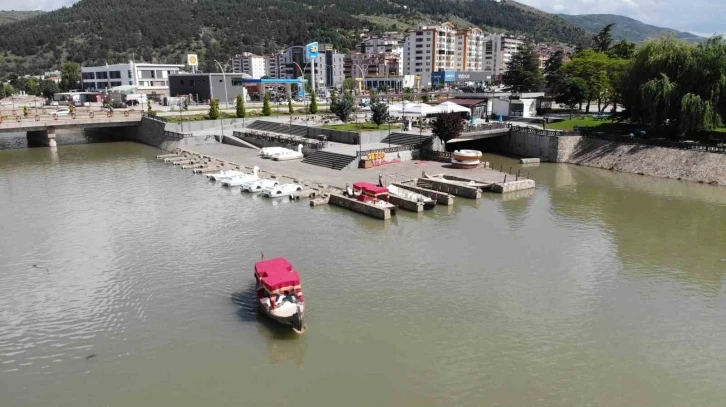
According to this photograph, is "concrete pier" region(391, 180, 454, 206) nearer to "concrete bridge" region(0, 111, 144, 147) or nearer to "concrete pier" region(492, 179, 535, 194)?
"concrete pier" region(492, 179, 535, 194)

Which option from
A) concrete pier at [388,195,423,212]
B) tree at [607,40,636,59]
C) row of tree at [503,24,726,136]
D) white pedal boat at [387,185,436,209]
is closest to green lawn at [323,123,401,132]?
white pedal boat at [387,185,436,209]

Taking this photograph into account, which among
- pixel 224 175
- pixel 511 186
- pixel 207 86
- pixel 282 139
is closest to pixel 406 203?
pixel 511 186

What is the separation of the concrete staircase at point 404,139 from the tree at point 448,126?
3.65 feet

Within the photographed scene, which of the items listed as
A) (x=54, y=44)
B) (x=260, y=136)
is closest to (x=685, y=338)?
(x=260, y=136)

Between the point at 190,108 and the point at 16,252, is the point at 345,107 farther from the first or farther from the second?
the point at 16,252

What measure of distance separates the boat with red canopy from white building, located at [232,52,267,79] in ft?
521

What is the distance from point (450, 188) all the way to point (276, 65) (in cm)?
14437

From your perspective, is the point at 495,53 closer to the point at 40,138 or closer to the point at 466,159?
the point at 466,159

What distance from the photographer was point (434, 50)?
452ft

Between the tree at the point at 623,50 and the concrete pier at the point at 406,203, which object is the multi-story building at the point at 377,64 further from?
the concrete pier at the point at 406,203

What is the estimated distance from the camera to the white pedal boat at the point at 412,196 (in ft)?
92.2

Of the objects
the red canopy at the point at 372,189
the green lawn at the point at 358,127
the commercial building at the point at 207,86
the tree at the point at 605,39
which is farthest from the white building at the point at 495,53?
the red canopy at the point at 372,189

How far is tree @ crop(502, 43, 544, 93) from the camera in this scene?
75.4 metres

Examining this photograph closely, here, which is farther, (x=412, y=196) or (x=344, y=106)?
(x=344, y=106)
